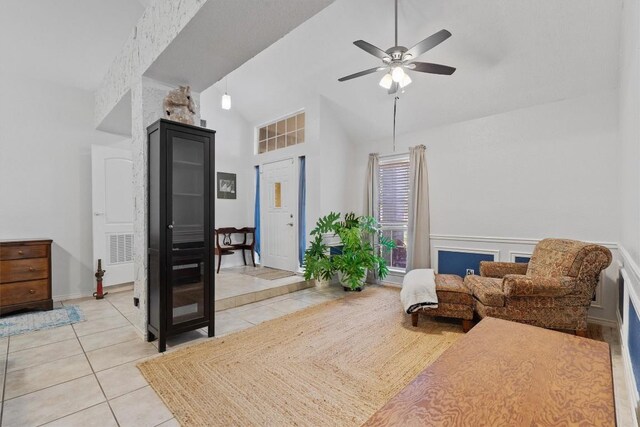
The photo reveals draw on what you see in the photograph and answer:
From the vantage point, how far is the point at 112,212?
3992 mm

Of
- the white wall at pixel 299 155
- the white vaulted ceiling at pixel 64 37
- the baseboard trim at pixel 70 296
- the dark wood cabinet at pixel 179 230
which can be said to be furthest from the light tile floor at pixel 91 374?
the white vaulted ceiling at pixel 64 37

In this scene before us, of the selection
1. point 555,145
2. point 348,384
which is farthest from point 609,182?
point 348,384

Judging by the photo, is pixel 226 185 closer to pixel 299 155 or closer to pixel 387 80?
pixel 299 155

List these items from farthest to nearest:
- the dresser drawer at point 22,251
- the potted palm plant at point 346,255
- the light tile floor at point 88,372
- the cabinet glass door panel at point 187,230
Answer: the potted palm plant at point 346,255 → the dresser drawer at point 22,251 → the cabinet glass door panel at point 187,230 → the light tile floor at point 88,372

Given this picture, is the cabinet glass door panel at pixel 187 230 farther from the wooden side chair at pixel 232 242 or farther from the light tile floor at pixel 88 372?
the wooden side chair at pixel 232 242

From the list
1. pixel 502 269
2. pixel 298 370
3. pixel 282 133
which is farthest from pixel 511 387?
pixel 282 133

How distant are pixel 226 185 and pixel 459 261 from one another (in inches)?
171

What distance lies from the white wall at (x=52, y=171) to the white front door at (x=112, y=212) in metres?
0.25

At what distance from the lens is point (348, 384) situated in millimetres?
1958

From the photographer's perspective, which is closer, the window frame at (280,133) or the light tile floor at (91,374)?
the light tile floor at (91,374)

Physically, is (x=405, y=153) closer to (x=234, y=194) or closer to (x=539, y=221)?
(x=539, y=221)

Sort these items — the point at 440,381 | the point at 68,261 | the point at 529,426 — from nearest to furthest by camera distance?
the point at 529,426 → the point at 440,381 → the point at 68,261

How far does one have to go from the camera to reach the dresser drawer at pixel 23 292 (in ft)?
10.1

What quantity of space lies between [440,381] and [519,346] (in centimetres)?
56
